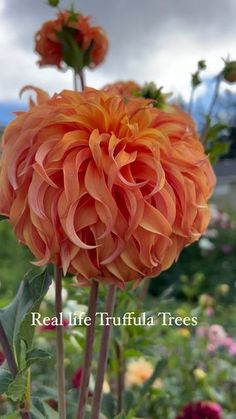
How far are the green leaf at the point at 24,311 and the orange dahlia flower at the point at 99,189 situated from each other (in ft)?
0.16

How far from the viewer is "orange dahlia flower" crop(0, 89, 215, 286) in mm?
371

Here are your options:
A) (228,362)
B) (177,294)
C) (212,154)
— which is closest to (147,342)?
(212,154)

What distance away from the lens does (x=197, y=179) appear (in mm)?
404

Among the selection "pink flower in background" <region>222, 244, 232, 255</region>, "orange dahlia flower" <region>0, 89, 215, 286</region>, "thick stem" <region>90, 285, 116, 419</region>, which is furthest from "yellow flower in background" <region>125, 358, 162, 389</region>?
"pink flower in background" <region>222, 244, 232, 255</region>

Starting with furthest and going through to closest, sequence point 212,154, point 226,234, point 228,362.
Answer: point 226,234, point 228,362, point 212,154

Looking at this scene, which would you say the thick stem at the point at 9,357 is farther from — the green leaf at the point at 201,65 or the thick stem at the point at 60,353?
the green leaf at the point at 201,65

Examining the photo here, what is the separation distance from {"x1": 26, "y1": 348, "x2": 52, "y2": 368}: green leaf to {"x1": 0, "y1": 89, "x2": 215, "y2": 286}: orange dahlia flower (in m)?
0.06

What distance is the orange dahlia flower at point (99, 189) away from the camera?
37cm

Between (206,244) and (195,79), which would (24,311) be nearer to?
(195,79)

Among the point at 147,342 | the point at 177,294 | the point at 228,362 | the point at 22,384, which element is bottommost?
the point at 177,294

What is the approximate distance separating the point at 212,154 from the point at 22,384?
393mm

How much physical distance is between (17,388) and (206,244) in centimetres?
297

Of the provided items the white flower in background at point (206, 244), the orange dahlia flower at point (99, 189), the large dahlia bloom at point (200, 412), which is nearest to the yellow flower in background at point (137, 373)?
the large dahlia bloom at point (200, 412)

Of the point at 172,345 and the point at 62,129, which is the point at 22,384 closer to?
the point at 62,129
